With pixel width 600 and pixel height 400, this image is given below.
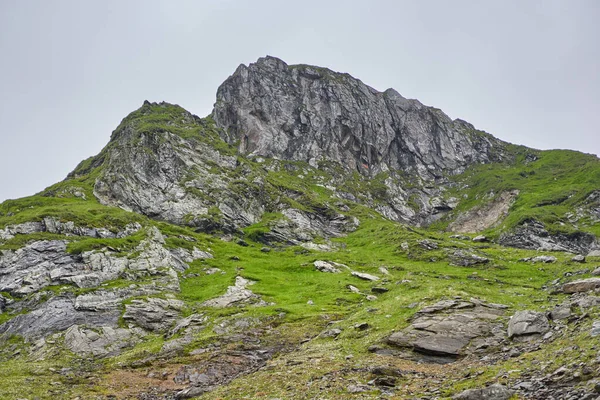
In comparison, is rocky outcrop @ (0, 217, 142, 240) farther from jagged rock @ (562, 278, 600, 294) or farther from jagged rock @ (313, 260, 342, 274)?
jagged rock @ (562, 278, 600, 294)

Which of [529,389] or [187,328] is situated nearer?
[529,389]

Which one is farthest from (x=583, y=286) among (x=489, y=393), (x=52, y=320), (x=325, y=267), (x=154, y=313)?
(x=52, y=320)

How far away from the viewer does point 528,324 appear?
86.3 ft

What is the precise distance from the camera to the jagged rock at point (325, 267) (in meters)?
83.1

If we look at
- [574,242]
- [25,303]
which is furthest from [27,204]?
[574,242]

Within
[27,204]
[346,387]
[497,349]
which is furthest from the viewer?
[27,204]

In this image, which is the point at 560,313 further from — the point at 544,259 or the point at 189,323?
the point at 544,259

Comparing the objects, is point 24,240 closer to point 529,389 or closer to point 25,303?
point 25,303

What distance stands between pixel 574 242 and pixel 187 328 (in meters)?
127

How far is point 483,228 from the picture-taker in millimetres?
168875

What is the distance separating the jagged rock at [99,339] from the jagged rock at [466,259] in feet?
230

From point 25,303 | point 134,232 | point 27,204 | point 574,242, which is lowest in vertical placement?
point 574,242

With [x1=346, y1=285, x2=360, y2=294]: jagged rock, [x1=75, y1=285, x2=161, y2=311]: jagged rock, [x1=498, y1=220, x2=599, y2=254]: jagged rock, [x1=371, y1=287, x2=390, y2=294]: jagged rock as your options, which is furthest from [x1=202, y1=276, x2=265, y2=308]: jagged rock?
[x1=498, y1=220, x2=599, y2=254]: jagged rock

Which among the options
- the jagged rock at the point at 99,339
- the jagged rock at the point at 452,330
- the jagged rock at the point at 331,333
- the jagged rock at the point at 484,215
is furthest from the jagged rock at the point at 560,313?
the jagged rock at the point at 484,215
